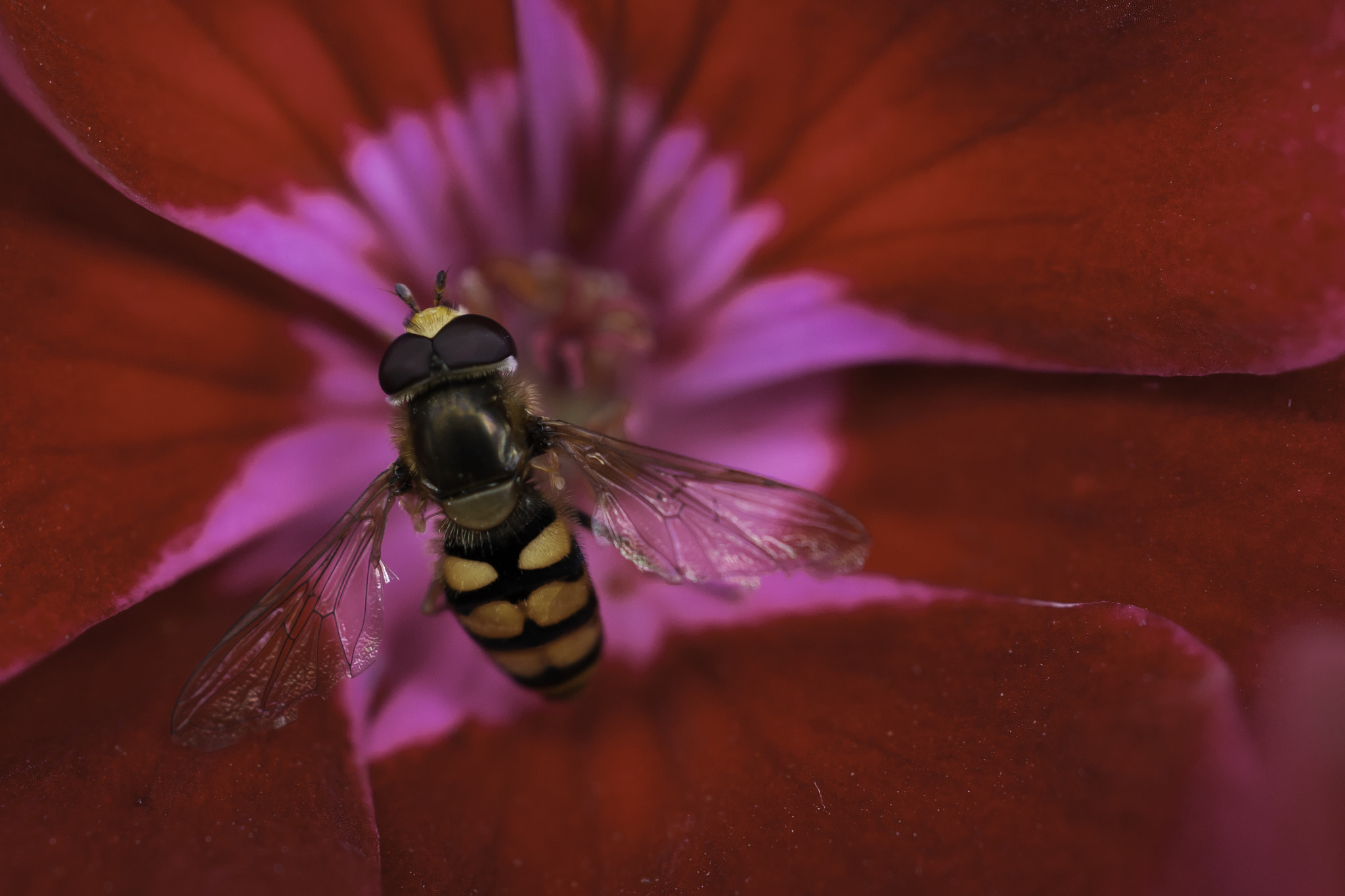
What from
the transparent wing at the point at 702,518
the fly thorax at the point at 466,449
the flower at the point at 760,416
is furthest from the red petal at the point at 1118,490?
the fly thorax at the point at 466,449

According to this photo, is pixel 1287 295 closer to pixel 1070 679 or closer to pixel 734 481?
pixel 1070 679

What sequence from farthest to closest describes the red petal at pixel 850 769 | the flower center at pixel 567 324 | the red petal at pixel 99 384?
the flower center at pixel 567 324 < the red petal at pixel 99 384 < the red petal at pixel 850 769

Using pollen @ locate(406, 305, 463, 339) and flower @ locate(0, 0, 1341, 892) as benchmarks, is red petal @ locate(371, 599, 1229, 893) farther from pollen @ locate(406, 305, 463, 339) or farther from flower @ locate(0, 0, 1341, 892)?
pollen @ locate(406, 305, 463, 339)

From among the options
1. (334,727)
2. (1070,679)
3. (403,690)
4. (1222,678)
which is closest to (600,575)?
(403,690)

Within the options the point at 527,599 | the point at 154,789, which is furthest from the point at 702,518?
the point at 154,789

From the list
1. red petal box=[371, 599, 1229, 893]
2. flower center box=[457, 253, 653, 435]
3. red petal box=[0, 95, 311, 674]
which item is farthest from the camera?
flower center box=[457, 253, 653, 435]

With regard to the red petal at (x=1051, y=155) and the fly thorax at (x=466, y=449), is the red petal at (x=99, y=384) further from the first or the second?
the red petal at (x=1051, y=155)

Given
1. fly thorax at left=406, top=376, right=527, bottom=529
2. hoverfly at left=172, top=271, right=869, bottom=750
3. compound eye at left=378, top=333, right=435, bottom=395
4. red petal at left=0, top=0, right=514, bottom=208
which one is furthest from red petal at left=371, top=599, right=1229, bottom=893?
red petal at left=0, top=0, right=514, bottom=208
